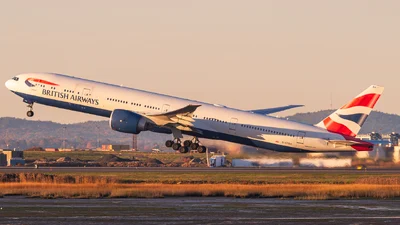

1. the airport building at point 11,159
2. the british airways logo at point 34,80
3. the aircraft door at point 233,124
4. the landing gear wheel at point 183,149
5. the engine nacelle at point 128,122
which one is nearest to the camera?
the engine nacelle at point 128,122

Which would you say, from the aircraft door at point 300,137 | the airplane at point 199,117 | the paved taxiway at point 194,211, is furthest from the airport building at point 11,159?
the paved taxiway at point 194,211

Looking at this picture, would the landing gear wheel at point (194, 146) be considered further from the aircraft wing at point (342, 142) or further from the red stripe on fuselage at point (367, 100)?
the red stripe on fuselage at point (367, 100)

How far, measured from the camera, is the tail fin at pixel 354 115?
80500mm

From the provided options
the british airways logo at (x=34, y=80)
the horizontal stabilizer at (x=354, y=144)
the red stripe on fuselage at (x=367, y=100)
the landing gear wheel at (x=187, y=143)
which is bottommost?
the horizontal stabilizer at (x=354, y=144)

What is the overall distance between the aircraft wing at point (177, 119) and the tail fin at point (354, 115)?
1235 cm

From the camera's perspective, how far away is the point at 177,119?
83.4m

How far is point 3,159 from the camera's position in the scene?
415 ft

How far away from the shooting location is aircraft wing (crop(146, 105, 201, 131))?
81938mm

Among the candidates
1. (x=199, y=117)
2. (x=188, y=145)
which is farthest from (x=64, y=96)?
(x=188, y=145)

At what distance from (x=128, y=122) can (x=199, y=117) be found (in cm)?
650

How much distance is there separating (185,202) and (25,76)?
35.6 m

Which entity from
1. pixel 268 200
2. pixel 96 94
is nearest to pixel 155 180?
pixel 96 94

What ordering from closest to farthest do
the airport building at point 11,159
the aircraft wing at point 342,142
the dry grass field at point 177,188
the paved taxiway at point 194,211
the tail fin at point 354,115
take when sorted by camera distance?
1. the paved taxiway at point 194,211
2. the dry grass field at point 177,188
3. the aircraft wing at point 342,142
4. the tail fin at point 354,115
5. the airport building at point 11,159

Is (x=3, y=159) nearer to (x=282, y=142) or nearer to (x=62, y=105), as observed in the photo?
(x=62, y=105)
